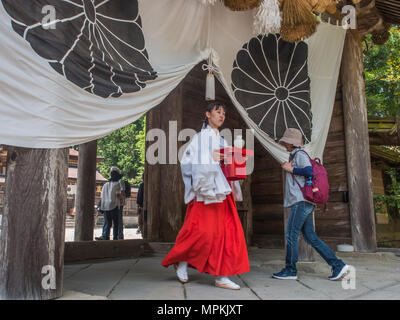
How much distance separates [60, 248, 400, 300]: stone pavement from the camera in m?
2.68

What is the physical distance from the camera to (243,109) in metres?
3.99

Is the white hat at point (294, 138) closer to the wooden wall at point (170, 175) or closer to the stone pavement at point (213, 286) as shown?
the stone pavement at point (213, 286)

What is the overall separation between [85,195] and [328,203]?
4446 mm

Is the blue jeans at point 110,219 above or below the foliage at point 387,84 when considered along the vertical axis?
below

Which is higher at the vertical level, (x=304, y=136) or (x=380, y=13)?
(x=380, y=13)

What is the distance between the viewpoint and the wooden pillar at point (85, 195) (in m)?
6.66

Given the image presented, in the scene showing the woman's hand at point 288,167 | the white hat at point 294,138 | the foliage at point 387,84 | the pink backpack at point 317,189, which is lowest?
the pink backpack at point 317,189

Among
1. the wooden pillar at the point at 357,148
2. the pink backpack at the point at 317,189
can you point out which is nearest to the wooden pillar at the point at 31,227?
the pink backpack at the point at 317,189

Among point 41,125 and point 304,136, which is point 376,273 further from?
point 41,125

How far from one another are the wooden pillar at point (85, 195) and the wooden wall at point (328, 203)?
321 cm

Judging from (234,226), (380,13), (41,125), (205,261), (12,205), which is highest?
(380,13)

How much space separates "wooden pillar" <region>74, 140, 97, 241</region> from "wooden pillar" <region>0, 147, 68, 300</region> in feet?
14.4

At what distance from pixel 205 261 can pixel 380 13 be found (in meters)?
5.27
